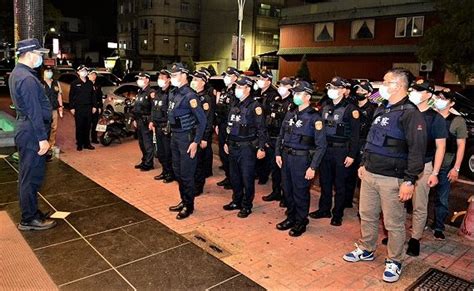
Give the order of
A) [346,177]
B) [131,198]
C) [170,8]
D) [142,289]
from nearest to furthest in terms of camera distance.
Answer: [142,289] < [346,177] < [131,198] < [170,8]

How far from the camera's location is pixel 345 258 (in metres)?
4.78

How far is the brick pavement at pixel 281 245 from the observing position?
4383mm

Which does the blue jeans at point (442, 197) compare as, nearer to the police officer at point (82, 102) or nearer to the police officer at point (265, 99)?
the police officer at point (265, 99)

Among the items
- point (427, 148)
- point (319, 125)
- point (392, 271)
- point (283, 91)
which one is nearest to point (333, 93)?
point (319, 125)

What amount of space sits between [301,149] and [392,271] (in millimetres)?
1825

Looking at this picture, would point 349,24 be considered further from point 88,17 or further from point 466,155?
point 88,17

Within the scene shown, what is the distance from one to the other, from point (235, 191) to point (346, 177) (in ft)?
5.49

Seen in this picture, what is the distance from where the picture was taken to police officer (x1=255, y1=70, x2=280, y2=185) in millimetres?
7250

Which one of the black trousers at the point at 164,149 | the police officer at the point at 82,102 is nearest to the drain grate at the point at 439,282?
the black trousers at the point at 164,149

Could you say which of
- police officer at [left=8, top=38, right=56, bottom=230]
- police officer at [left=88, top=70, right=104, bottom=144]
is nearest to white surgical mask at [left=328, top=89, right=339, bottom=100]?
police officer at [left=8, top=38, right=56, bottom=230]

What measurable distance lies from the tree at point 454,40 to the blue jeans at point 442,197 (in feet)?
53.7

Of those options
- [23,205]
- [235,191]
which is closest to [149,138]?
[235,191]

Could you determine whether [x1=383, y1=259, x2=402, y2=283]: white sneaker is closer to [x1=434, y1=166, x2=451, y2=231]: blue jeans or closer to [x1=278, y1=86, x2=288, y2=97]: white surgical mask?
[x1=434, y1=166, x2=451, y2=231]: blue jeans

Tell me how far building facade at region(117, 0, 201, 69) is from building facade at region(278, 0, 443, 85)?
684 inches
